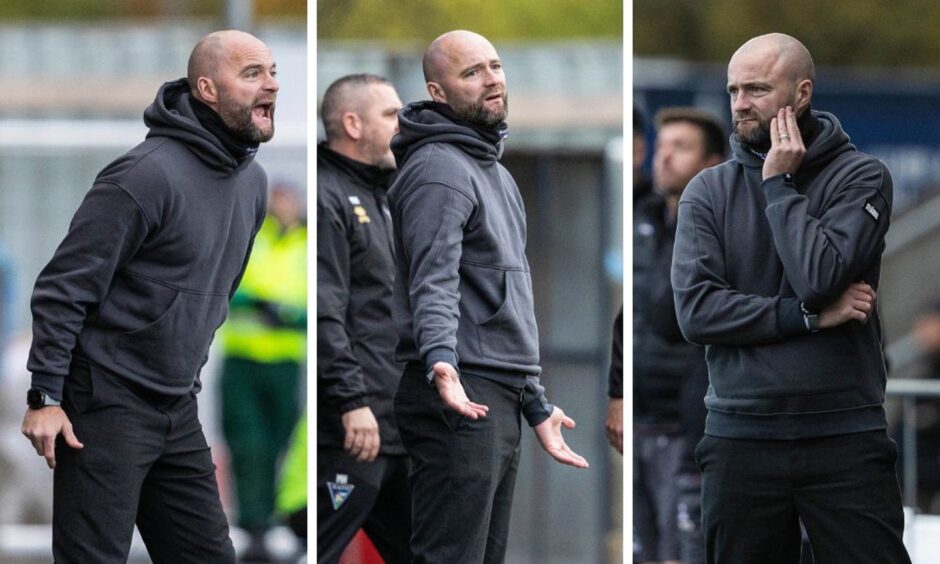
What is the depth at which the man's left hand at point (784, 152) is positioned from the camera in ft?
15.6

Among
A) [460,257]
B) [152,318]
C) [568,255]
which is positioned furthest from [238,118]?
[568,255]

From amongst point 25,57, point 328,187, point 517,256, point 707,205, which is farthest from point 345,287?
point 25,57

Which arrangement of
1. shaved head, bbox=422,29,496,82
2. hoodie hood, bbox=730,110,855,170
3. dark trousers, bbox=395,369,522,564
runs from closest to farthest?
1. hoodie hood, bbox=730,110,855,170
2. dark trousers, bbox=395,369,522,564
3. shaved head, bbox=422,29,496,82

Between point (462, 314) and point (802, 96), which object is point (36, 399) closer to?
point (462, 314)

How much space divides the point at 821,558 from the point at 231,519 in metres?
4.56

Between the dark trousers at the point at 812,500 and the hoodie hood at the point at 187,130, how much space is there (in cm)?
149

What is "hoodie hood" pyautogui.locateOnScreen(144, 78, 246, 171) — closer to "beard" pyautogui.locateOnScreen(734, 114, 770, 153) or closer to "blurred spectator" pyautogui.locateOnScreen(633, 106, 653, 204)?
"beard" pyautogui.locateOnScreen(734, 114, 770, 153)

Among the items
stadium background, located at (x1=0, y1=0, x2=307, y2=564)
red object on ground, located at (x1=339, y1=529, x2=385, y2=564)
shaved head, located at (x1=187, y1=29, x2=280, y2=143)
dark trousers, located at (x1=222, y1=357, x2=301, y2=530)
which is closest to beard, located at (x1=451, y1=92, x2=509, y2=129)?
shaved head, located at (x1=187, y1=29, x2=280, y2=143)

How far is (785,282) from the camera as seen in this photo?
4844 mm

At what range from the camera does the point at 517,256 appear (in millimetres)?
5105

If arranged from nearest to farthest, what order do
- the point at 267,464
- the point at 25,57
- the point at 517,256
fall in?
the point at 517,256 < the point at 267,464 < the point at 25,57

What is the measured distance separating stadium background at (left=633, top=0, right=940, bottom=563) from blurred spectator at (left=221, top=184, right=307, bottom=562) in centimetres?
201

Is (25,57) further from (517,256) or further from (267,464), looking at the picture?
(517,256)

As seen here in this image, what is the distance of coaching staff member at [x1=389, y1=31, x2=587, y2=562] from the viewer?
489 centimetres
